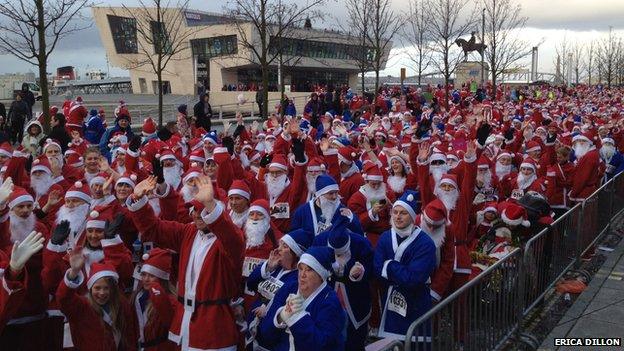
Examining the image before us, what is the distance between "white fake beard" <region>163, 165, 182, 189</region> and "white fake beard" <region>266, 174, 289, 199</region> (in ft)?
5.00

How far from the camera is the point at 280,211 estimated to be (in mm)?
7125

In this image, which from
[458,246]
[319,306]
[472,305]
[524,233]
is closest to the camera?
[319,306]

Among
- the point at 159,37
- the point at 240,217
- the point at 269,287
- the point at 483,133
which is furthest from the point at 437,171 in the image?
the point at 159,37

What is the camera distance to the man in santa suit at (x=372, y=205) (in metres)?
6.65

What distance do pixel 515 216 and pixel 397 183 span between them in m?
1.95

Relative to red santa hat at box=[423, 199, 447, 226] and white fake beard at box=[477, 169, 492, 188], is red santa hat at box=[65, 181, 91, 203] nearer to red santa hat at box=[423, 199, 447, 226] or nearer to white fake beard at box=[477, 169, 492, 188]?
red santa hat at box=[423, 199, 447, 226]

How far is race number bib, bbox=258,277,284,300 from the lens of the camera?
454 centimetres

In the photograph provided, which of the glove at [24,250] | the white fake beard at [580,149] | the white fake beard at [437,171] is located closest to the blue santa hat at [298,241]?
the glove at [24,250]

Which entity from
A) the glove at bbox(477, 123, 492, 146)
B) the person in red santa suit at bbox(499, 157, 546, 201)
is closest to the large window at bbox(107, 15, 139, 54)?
the person in red santa suit at bbox(499, 157, 546, 201)

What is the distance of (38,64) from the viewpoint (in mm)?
12945

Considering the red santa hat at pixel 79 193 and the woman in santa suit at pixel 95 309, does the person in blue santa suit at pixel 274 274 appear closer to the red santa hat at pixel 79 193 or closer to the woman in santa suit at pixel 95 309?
the woman in santa suit at pixel 95 309

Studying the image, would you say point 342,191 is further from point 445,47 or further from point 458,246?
point 445,47

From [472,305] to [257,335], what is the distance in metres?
1.96

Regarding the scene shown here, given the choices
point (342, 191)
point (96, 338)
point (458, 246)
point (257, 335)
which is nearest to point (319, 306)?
point (257, 335)
